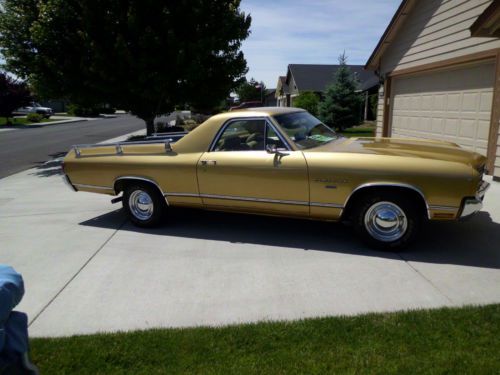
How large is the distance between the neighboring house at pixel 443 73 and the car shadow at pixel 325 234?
10.4 feet

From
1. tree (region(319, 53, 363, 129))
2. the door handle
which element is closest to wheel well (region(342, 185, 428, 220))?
the door handle

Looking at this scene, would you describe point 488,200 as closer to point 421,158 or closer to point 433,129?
point 421,158

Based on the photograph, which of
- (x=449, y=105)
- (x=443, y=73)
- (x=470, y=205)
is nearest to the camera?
(x=470, y=205)

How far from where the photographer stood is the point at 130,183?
620 cm

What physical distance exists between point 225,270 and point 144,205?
2001mm

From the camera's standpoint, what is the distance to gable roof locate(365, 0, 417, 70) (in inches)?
460

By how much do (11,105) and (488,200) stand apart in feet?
119

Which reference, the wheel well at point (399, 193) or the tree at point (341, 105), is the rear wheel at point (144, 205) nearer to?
the wheel well at point (399, 193)

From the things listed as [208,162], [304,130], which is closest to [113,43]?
[208,162]

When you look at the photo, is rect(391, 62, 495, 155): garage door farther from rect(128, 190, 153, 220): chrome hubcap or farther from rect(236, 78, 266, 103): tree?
rect(236, 78, 266, 103): tree

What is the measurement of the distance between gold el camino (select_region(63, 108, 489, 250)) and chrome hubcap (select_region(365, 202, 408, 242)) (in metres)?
0.01

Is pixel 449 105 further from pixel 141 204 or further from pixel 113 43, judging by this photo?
pixel 113 43

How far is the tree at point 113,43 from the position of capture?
11.7 metres

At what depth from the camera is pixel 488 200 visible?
7023mm
